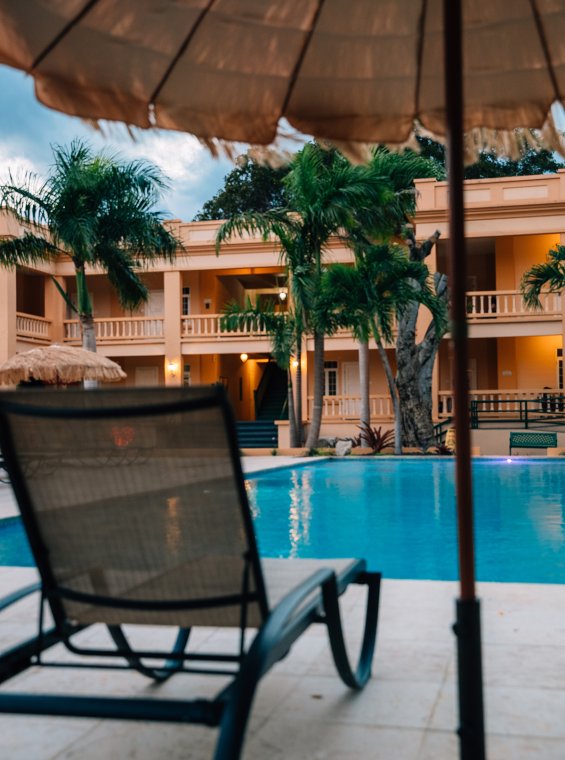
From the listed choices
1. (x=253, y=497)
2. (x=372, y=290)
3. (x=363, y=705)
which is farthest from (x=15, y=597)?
(x=372, y=290)

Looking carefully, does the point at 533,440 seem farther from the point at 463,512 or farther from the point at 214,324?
the point at 463,512

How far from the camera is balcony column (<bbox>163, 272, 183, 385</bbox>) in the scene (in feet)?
82.0

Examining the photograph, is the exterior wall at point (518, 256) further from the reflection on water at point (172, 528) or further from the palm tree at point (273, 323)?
the reflection on water at point (172, 528)

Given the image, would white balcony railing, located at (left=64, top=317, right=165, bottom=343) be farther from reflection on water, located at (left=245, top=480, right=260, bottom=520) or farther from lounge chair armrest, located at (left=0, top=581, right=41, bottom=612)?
lounge chair armrest, located at (left=0, top=581, right=41, bottom=612)

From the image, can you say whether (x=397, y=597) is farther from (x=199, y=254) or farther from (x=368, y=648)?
(x=199, y=254)

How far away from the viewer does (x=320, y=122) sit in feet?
11.8

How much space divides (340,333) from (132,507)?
21.5m

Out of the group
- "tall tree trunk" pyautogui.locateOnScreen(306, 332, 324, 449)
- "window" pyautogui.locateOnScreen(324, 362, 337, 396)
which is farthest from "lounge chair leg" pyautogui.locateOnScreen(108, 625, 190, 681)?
"window" pyautogui.locateOnScreen(324, 362, 337, 396)

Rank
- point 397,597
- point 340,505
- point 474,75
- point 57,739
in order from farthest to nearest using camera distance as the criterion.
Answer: point 340,505, point 397,597, point 474,75, point 57,739

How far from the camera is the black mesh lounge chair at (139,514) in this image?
2.12 meters

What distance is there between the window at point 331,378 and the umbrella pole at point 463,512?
24386 millimetres

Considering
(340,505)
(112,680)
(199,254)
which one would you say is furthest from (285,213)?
(112,680)

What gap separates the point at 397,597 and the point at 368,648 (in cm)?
142

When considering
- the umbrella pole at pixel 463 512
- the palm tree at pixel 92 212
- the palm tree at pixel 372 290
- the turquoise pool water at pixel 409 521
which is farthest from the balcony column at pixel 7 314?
the umbrella pole at pixel 463 512
